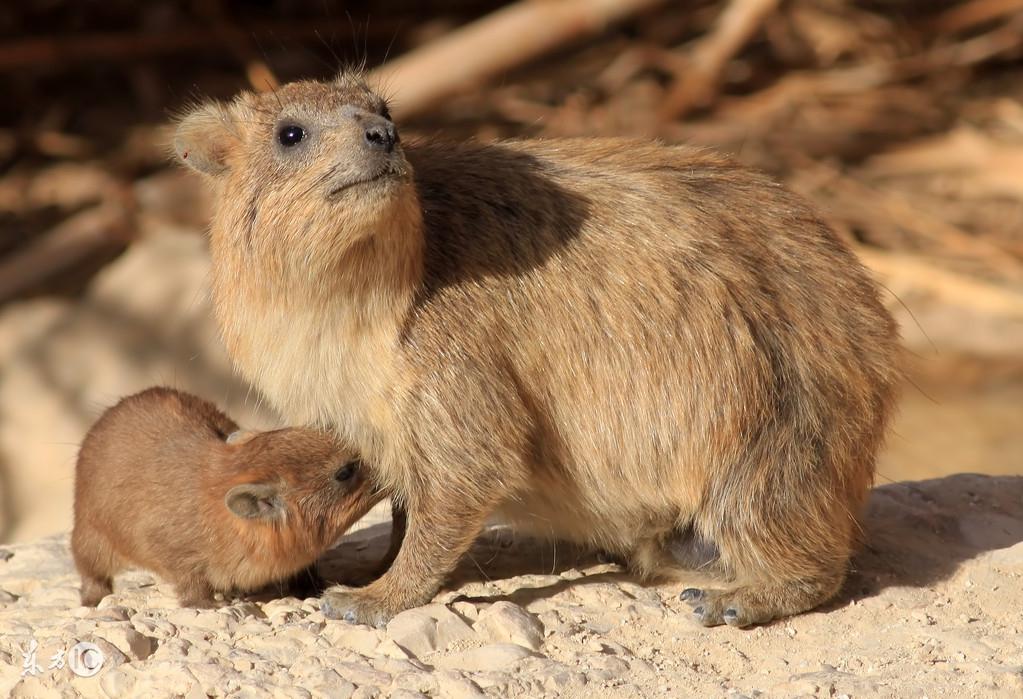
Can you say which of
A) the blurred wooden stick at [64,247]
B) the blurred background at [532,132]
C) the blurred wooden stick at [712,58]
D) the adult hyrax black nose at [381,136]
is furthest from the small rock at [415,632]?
the blurred wooden stick at [712,58]

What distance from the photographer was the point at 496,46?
10000 mm

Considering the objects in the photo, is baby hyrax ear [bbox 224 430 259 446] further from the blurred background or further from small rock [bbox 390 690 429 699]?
the blurred background

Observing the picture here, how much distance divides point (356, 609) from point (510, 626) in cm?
55

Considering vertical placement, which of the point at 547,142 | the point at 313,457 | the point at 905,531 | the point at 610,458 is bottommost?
the point at 905,531

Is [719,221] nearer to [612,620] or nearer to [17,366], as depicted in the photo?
[612,620]

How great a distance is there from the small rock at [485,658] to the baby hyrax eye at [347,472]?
81 centimetres

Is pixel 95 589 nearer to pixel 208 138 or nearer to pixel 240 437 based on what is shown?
pixel 240 437

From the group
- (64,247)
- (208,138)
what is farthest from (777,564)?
(64,247)

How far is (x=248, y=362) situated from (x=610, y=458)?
1.34 m

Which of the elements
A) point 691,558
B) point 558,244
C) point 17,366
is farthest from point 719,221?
point 17,366

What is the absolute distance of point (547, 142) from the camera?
5.30 m

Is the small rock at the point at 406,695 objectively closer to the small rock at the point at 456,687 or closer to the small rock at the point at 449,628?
the small rock at the point at 456,687

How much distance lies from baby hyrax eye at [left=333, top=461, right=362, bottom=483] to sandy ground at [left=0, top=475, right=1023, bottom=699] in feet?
1.60

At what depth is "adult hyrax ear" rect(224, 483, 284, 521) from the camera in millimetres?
4797
